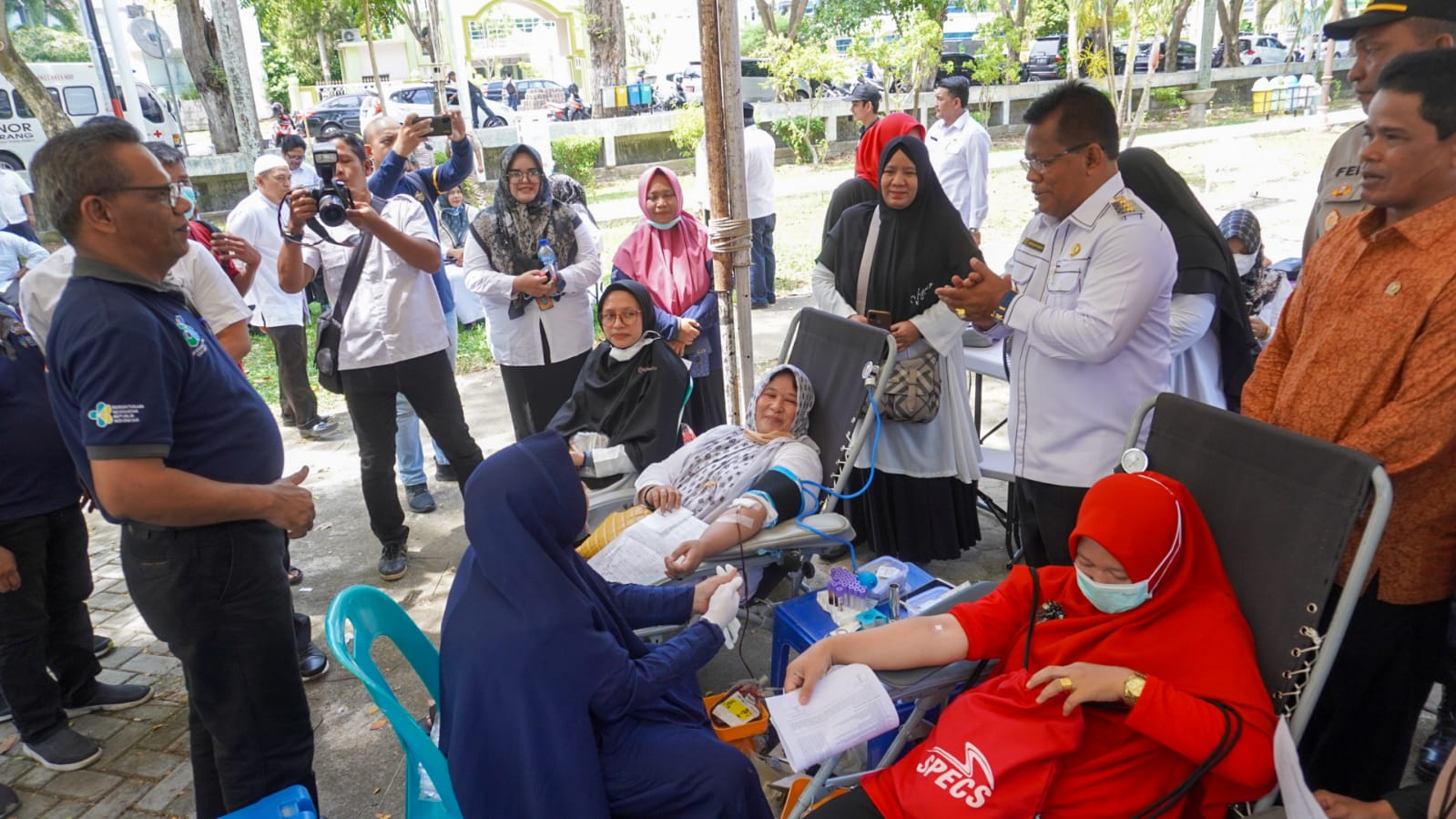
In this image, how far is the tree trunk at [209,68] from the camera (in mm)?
15961

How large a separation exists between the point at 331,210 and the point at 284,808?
2.28 m

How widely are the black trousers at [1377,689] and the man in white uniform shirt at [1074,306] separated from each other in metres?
0.77

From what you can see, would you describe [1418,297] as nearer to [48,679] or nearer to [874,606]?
[874,606]

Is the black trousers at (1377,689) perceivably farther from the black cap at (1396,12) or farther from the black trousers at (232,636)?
the black trousers at (232,636)

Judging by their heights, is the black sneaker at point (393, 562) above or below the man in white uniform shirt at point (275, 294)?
below

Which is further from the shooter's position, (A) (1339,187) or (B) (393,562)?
(B) (393,562)

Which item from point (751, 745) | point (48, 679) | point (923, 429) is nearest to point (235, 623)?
point (48, 679)

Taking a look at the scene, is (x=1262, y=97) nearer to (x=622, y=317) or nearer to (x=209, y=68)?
(x=622, y=317)

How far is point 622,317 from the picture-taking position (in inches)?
146

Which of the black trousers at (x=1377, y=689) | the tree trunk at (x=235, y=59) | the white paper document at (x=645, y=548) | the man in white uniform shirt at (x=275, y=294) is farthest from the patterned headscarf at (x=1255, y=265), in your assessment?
the tree trunk at (x=235, y=59)

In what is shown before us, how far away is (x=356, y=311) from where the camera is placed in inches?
150

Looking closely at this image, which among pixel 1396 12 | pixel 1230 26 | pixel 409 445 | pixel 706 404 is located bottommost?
pixel 409 445

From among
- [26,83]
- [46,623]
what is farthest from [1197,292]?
[26,83]

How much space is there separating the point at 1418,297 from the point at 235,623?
2726 mm
